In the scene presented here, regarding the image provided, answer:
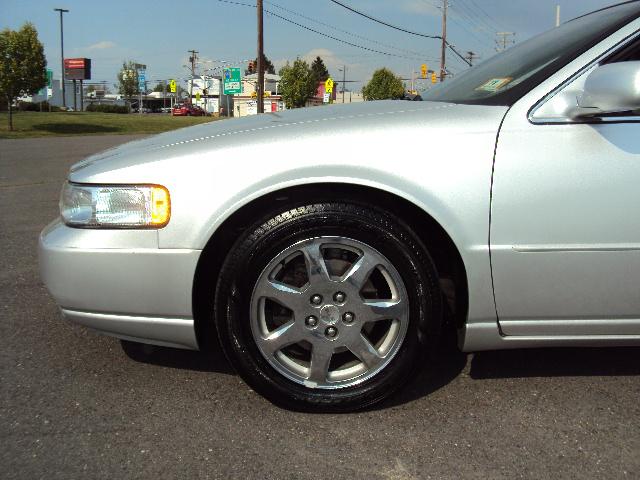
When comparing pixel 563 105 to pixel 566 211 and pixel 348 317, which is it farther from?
pixel 348 317

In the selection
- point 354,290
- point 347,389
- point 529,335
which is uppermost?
point 354,290

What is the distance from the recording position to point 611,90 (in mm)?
2092

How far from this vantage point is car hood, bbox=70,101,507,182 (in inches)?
89.1

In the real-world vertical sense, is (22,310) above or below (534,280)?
below

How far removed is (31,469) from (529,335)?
184cm

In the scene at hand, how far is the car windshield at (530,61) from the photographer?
2.36 meters

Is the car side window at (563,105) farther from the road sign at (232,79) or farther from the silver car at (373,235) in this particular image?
the road sign at (232,79)

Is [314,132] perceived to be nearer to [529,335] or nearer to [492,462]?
[529,335]

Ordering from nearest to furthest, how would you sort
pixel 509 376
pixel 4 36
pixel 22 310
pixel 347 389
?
pixel 347 389 → pixel 509 376 → pixel 22 310 → pixel 4 36

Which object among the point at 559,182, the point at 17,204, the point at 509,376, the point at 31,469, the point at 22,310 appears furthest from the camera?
the point at 17,204

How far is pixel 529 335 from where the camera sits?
2.31 metres

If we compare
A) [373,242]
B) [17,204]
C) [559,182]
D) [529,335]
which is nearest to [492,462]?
[529,335]

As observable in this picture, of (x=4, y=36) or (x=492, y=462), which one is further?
(x=4, y=36)

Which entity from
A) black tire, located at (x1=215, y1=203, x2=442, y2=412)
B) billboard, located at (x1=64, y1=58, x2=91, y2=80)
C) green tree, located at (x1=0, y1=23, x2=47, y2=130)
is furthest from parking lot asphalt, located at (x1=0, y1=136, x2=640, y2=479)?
billboard, located at (x1=64, y1=58, x2=91, y2=80)
